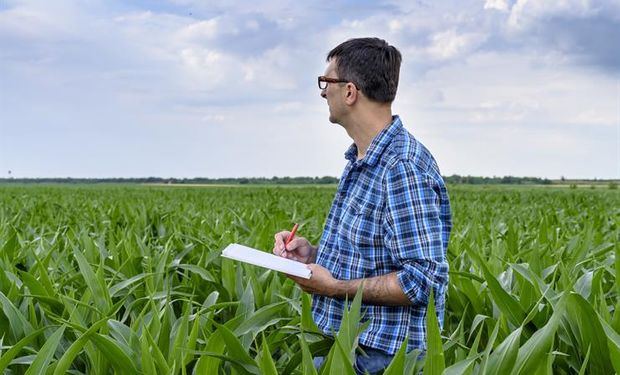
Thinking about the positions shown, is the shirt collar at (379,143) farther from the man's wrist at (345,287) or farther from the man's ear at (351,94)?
the man's wrist at (345,287)

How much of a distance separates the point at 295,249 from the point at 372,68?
0.71 meters

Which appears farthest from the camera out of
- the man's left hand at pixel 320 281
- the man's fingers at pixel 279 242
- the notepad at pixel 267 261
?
the man's fingers at pixel 279 242

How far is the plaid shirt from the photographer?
2.16 metres

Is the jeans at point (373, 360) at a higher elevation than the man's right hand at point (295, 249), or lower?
lower

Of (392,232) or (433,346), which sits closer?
(433,346)

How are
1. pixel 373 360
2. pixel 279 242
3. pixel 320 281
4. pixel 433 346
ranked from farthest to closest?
pixel 279 242
pixel 373 360
pixel 320 281
pixel 433 346

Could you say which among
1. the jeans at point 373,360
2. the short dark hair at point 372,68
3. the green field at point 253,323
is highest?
the short dark hair at point 372,68

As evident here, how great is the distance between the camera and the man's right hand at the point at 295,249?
2529mm

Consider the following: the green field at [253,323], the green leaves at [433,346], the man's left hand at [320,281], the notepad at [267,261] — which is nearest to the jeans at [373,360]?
the green field at [253,323]

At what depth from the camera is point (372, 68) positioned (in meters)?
2.32

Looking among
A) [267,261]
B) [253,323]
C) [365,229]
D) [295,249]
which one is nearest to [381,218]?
[365,229]

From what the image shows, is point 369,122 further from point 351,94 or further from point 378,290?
point 378,290

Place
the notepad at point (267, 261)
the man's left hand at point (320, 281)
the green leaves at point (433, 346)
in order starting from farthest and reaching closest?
the man's left hand at point (320, 281) < the notepad at point (267, 261) < the green leaves at point (433, 346)

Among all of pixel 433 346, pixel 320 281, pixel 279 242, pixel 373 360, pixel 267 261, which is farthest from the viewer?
pixel 279 242
